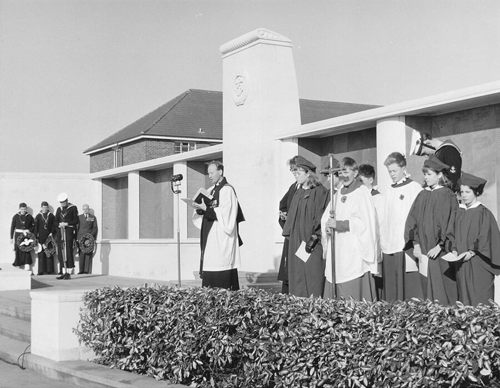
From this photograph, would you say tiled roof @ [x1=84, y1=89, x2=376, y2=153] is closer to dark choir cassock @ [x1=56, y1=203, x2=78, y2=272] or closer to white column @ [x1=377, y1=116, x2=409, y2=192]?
dark choir cassock @ [x1=56, y1=203, x2=78, y2=272]

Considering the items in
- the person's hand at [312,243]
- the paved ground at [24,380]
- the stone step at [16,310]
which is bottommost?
the paved ground at [24,380]

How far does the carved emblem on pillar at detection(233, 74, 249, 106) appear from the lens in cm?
1546

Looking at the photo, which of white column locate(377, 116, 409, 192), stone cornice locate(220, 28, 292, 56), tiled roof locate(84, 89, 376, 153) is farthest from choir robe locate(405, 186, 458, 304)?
tiled roof locate(84, 89, 376, 153)

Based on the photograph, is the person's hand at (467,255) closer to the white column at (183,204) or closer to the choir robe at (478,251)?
the choir robe at (478,251)

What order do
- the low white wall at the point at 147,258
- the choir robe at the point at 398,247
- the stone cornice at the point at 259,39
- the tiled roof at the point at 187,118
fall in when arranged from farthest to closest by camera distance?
the tiled roof at the point at 187,118
the low white wall at the point at 147,258
the stone cornice at the point at 259,39
the choir robe at the point at 398,247

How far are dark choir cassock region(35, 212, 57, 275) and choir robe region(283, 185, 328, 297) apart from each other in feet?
43.7

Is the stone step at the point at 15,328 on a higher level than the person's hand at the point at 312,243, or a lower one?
lower

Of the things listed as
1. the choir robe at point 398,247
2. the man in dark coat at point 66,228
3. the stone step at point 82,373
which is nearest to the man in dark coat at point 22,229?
the man in dark coat at point 66,228

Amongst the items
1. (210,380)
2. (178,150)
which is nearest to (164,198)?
(210,380)

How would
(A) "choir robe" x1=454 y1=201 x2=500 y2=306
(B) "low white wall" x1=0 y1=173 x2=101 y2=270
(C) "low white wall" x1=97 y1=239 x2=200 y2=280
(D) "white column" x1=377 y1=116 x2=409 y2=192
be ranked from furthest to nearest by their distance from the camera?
(B) "low white wall" x1=0 y1=173 x2=101 y2=270 < (C) "low white wall" x1=97 y1=239 x2=200 y2=280 < (D) "white column" x1=377 y1=116 x2=409 y2=192 < (A) "choir robe" x1=454 y1=201 x2=500 y2=306

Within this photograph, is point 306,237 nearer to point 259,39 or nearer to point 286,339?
point 286,339

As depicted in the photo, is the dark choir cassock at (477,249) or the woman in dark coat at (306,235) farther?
the woman in dark coat at (306,235)

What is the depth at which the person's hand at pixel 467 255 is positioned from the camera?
777 cm

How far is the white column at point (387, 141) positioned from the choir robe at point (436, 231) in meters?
4.16
